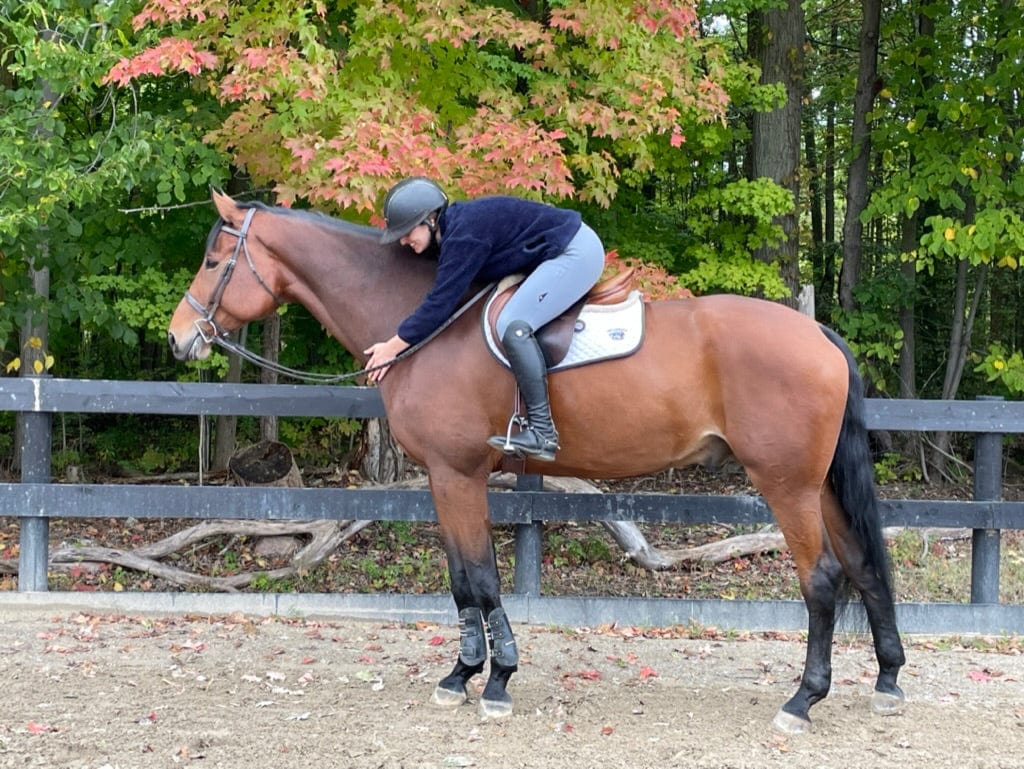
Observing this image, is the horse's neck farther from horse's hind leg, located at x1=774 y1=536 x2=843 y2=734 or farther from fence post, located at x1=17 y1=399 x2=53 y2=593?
fence post, located at x1=17 y1=399 x2=53 y2=593

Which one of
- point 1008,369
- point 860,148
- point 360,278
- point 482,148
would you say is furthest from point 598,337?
point 860,148

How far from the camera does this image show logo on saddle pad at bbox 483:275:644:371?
458 cm

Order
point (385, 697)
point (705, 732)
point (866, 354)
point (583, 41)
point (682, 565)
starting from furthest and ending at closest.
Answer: point (866, 354) → point (682, 565) → point (583, 41) → point (385, 697) → point (705, 732)

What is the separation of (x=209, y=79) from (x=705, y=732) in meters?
5.43

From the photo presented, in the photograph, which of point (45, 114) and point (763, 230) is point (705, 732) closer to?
point (45, 114)

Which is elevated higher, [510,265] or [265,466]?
[510,265]

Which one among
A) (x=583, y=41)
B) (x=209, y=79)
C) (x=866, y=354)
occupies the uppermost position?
(x=583, y=41)

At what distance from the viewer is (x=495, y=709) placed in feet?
15.1

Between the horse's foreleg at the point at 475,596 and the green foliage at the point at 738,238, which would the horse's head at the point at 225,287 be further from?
the green foliage at the point at 738,238

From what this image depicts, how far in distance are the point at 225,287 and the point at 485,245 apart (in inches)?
54.5

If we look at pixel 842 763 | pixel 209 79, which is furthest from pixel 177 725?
pixel 209 79

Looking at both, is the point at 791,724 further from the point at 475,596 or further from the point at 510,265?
the point at 510,265

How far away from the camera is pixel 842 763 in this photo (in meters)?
4.11

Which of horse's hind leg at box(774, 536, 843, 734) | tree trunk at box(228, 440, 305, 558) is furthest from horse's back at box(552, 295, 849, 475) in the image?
tree trunk at box(228, 440, 305, 558)
